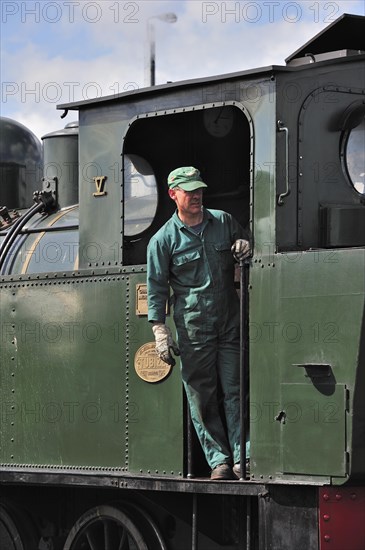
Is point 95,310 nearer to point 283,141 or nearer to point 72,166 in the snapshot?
point 283,141

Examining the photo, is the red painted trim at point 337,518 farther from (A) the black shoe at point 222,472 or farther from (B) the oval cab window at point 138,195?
(B) the oval cab window at point 138,195

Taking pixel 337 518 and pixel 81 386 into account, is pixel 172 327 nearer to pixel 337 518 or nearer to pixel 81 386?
pixel 81 386

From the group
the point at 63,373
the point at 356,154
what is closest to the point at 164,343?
the point at 63,373

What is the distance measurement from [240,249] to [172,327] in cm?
68

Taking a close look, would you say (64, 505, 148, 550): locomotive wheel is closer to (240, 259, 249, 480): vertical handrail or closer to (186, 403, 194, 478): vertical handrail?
(186, 403, 194, 478): vertical handrail

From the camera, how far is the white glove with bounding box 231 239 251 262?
6.57 metres

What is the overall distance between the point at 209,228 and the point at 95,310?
1017 mm

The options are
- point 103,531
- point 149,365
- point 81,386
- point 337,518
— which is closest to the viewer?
point 337,518

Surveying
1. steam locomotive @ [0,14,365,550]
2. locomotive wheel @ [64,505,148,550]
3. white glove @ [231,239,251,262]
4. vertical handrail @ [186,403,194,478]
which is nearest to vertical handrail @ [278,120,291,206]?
steam locomotive @ [0,14,365,550]

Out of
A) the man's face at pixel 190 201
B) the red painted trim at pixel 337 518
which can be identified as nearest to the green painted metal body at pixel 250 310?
the red painted trim at pixel 337 518

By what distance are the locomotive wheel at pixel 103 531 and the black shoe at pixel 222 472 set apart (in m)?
0.93

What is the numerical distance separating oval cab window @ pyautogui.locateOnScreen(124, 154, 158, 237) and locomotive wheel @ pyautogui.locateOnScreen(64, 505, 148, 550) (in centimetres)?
189

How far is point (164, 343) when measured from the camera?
21.4ft

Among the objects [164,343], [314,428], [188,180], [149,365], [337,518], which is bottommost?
[337,518]
